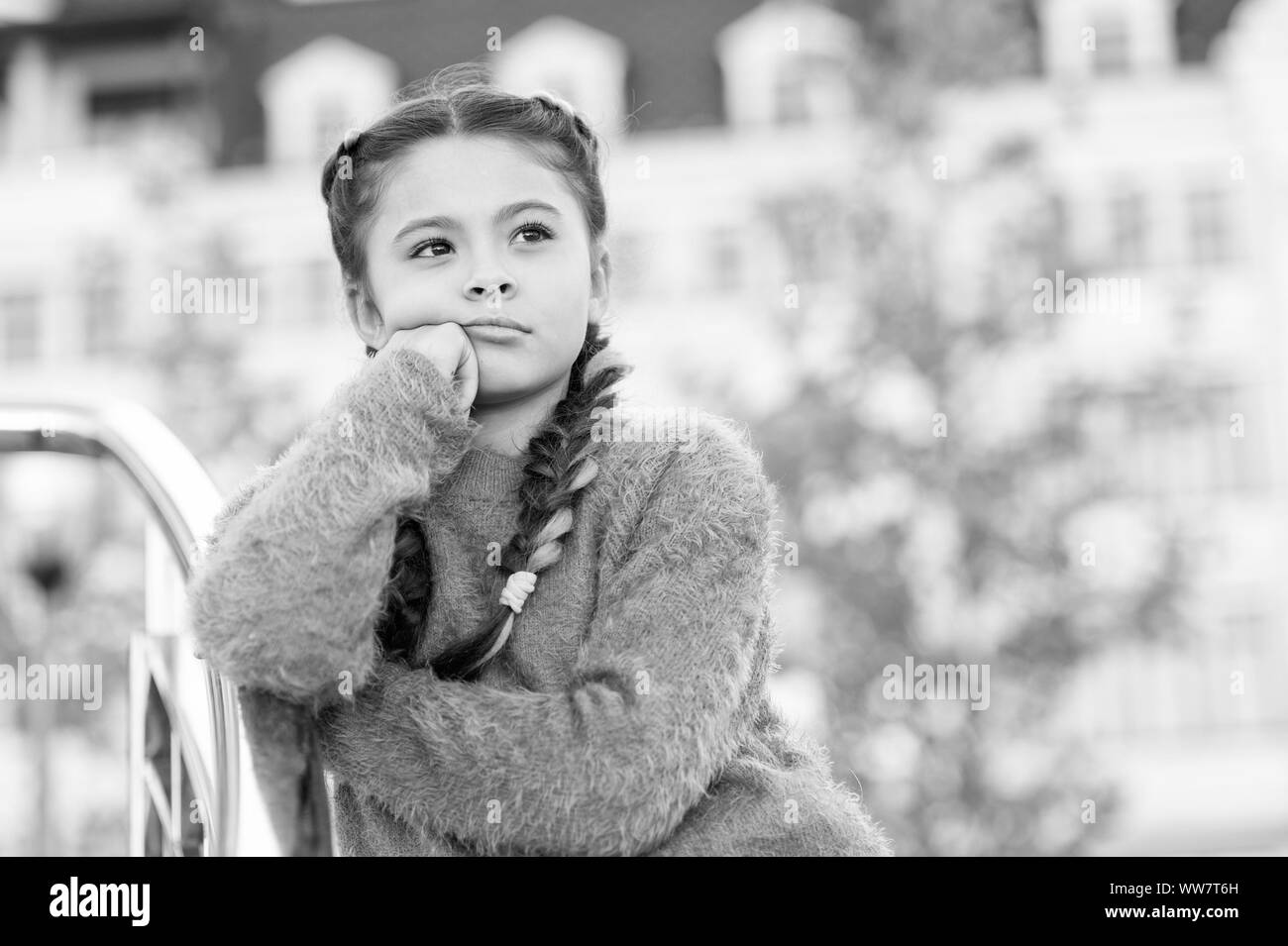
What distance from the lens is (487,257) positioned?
5.49 feet

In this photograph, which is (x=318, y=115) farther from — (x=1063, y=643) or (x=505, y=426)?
(x=505, y=426)

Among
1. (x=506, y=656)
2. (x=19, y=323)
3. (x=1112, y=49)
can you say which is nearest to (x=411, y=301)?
(x=506, y=656)

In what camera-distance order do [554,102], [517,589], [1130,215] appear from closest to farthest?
[517,589] < [554,102] < [1130,215]

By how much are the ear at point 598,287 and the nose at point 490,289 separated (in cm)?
19

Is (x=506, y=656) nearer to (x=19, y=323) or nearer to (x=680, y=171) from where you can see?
(x=680, y=171)

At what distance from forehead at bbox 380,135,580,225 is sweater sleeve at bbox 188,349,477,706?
247 millimetres

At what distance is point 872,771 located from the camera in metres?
9.05

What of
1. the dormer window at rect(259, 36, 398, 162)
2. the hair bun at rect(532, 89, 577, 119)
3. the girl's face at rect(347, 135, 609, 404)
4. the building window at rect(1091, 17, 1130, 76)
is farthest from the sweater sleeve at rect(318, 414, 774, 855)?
the dormer window at rect(259, 36, 398, 162)

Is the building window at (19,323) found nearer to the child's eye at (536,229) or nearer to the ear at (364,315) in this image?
the ear at (364,315)

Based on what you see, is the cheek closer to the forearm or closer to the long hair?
the long hair

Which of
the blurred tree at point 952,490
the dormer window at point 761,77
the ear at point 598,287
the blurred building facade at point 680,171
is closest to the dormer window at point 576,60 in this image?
the blurred building facade at point 680,171

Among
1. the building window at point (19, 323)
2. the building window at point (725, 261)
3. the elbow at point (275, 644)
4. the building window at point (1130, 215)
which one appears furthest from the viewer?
the building window at point (19, 323)

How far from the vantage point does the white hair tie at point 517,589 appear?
1.57 m

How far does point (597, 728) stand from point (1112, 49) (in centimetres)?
1641
